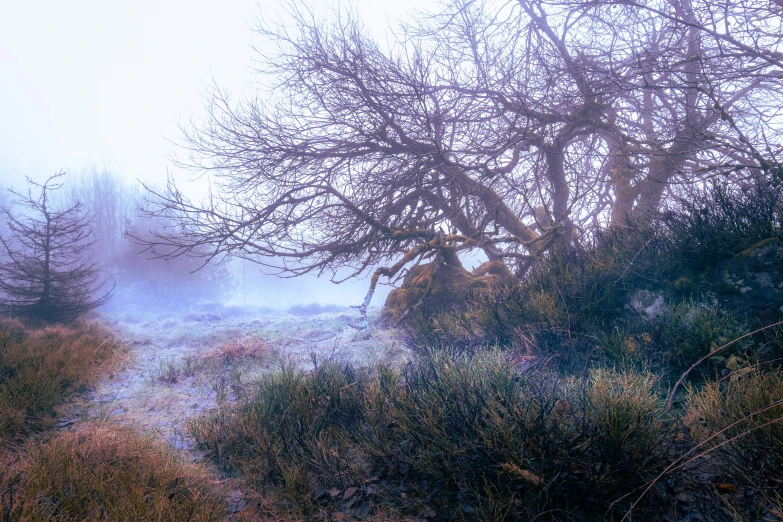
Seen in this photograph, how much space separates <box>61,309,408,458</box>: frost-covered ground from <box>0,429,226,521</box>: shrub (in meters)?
0.69

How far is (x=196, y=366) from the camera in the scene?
21.5 feet

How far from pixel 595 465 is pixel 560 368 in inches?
88.2

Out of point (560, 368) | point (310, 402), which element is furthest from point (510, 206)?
point (310, 402)

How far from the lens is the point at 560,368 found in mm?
4188

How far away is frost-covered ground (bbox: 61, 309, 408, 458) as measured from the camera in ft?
14.7

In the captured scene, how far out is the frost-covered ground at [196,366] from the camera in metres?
4.47

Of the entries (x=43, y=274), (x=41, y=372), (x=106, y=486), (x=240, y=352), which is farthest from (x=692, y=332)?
(x=43, y=274)

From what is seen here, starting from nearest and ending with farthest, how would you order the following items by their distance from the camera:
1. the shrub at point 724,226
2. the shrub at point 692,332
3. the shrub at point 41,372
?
the shrub at point 692,332, the shrub at point 41,372, the shrub at point 724,226

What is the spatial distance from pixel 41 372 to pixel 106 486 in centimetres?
383

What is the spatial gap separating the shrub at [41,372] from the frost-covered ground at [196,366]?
0.25 metres

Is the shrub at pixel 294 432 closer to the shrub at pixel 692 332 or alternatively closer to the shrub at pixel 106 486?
the shrub at pixel 106 486

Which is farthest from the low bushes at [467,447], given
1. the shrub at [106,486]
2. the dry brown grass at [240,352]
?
the dry brown grass at [240,352]

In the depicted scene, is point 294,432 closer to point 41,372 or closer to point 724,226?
point 41,372

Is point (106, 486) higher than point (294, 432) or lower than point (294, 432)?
higher
